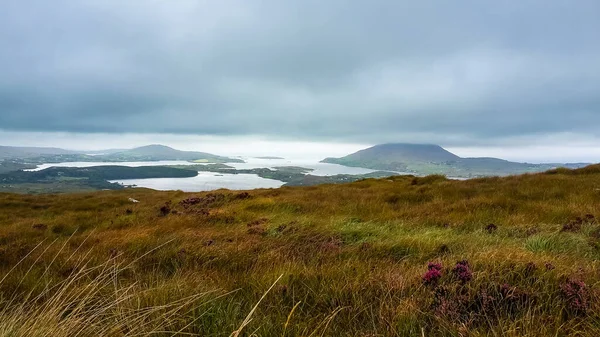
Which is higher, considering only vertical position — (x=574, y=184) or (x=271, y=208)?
(x=574, y=184)

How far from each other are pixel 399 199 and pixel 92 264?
11685 millimetres

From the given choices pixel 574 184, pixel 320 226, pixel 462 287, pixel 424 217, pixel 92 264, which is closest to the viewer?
pixel 462 287

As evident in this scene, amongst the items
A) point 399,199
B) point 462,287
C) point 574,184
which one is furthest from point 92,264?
point 574,184

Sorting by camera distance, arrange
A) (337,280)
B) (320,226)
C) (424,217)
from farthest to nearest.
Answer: (424,217) < (320,226) < (337,280)

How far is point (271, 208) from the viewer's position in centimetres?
1298

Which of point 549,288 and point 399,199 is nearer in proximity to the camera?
point 549,288

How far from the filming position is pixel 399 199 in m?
14.0

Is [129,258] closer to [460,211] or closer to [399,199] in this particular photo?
[460,211]

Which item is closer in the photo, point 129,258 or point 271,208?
point 129,258

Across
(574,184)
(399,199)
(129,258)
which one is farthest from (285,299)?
(574,184)

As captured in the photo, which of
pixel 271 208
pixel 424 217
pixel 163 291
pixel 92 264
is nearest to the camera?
pixel 163 291

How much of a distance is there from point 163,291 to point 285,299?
1430 mm

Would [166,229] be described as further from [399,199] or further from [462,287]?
[399,199]

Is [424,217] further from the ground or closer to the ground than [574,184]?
closer to the ground
